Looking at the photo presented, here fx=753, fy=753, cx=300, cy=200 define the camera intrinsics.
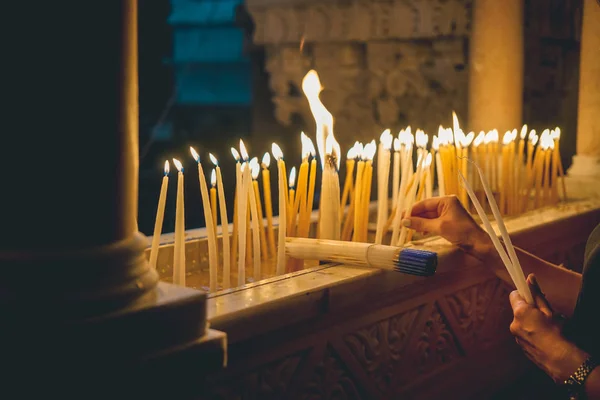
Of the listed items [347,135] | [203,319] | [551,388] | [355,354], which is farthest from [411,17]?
[203,319]

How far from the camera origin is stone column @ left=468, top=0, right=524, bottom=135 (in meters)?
5.93

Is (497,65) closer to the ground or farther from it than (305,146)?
farther from it

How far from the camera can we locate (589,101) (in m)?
5.52

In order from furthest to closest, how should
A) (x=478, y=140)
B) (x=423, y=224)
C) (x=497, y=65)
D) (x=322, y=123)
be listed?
1. (x=497, y=65)
2. (x=478, y=140)
3. (x=322, y=123)
4. (x=423, y=224)

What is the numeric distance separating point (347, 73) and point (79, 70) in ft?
23.9

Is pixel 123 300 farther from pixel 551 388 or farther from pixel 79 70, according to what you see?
pixel 551 388

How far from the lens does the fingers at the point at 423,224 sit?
2.86 metres

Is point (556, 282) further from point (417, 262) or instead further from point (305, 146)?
point (305, 146)

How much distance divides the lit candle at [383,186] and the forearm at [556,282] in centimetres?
65

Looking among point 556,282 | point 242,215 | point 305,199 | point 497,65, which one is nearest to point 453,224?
point 556,282

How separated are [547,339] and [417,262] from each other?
0.60m

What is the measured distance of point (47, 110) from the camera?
1677 millimetres

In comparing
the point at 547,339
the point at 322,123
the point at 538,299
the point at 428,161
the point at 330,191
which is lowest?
the point at 547,339

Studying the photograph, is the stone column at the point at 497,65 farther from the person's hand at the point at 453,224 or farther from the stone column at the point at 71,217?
the stone column at the point at 71,217
